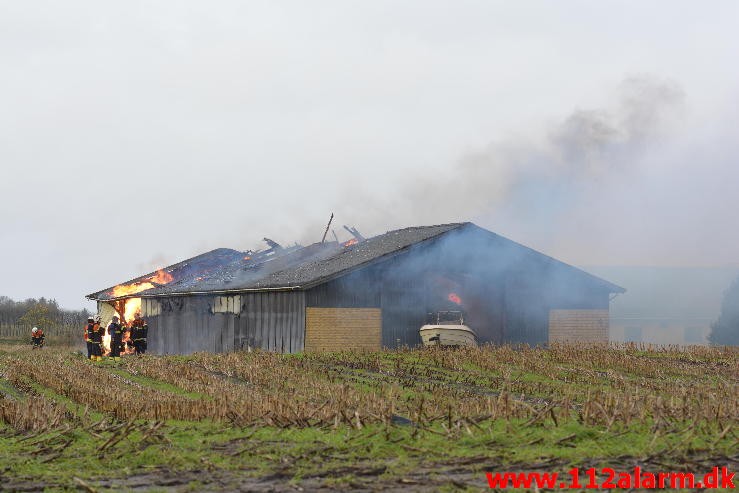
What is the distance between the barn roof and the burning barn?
10 cm

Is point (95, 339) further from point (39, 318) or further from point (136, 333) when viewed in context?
point (39, 318)

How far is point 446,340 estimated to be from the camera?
109ft

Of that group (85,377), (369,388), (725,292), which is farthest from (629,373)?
(725,292)

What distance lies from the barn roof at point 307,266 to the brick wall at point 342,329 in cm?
142

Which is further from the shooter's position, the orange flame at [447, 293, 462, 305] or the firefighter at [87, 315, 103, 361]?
the orange flame at [447, 293, 462, 305]

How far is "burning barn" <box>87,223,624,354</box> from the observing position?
3347 centimetres

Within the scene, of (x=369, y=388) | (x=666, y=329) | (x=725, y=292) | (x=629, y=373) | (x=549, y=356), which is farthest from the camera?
(x=666, y=329)

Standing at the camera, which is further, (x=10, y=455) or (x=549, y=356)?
(x=549, y=356)

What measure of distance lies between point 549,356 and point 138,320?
15917 mm

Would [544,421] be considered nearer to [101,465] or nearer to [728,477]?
[728,477]

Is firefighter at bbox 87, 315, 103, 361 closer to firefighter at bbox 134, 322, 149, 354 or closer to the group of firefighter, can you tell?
the group of firefighter

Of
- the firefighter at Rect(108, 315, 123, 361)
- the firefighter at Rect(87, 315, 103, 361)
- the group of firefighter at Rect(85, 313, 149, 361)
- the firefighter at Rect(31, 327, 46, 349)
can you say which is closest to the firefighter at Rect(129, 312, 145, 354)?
the group of firefighter at Rect(85, 313, 149, 361)

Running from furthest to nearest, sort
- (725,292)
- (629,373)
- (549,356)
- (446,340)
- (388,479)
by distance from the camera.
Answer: (725,292)
(446,340)
(549,356)
(629,373)
(388,479)

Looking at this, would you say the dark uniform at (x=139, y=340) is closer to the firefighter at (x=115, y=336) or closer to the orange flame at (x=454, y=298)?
the firefighter at (x=115, y=336)
